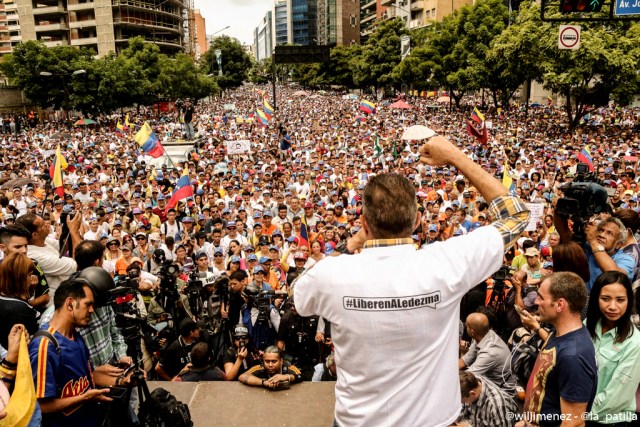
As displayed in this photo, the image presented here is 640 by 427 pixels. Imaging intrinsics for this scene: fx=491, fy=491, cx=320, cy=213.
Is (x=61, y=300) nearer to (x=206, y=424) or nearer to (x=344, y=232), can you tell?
(x=206, y=424)

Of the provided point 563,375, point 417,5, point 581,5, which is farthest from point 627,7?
point 417,5

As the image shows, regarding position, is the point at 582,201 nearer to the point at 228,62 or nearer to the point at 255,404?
the point at 255,404

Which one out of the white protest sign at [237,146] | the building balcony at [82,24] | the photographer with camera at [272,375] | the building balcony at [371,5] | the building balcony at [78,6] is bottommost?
the photographer with camera at [272,375]

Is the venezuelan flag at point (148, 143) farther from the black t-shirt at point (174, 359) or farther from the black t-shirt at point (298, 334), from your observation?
the black t-shirt at point (298, 334)

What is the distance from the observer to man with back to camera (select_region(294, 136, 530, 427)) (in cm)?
162

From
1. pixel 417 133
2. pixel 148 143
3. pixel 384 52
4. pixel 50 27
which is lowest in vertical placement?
pixel 148 143

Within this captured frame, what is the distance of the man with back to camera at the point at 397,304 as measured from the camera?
5.32 feet

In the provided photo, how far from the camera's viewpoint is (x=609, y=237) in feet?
14.4

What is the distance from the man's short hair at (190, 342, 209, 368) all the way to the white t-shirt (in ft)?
11.0

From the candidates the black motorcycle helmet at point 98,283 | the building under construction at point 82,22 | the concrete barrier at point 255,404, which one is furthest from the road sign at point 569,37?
the building under construction at point 82,22

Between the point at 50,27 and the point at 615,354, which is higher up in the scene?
the point at 50,27

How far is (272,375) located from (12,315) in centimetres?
207

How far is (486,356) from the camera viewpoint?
4250 mm

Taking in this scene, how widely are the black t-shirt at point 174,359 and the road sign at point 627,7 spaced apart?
9.07 m
